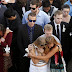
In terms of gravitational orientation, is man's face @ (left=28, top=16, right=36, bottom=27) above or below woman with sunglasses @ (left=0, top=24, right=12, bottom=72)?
above

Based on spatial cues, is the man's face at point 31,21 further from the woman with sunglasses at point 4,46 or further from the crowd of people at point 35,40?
the woman with sunglasses at point 4,46

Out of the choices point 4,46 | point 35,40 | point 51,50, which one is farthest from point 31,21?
point 51,50

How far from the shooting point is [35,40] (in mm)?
2969

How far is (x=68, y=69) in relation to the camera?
10.5 feet

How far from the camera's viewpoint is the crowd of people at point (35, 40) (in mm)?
2652

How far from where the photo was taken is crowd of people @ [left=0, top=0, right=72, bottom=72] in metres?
2.65

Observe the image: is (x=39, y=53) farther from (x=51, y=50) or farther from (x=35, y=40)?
(x=35, y=40)

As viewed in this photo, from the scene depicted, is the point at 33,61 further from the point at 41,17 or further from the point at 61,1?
the point at 61,1

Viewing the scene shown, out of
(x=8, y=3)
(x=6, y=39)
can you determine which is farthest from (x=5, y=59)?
(x=8, y=3)

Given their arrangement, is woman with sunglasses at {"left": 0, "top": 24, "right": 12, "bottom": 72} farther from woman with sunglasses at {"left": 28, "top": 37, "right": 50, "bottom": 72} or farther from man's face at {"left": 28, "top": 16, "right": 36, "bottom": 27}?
woman with sunglasses at {"left": 28, "top": 37, "right": 50, "bottom": 72}

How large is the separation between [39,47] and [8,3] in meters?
2.28

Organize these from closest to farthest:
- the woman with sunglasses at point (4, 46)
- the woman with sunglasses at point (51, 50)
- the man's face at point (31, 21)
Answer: the woman with sunglasses at point (51, 50)
the woman with sunglasses at point (4, 46)
the man's face at point (31, 21)

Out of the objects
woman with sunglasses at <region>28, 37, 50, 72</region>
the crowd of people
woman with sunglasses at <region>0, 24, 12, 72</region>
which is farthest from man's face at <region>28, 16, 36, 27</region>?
woman with sunglasses at <region>28, 37, 50, 72</region>

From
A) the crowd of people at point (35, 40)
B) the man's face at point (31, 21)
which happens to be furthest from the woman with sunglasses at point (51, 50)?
the man's face at point (31, 21)
